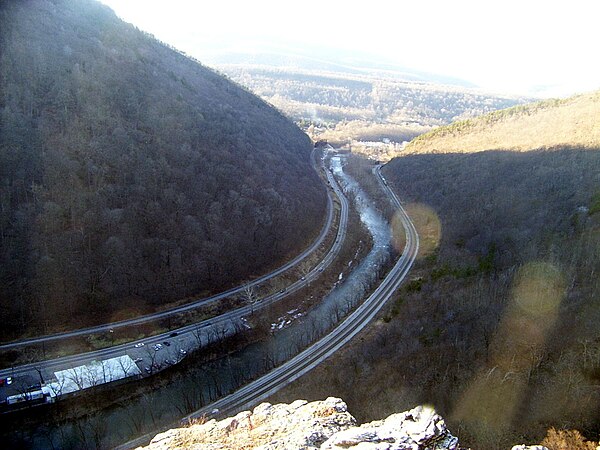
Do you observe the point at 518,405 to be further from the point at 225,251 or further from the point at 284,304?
the point at 225,251

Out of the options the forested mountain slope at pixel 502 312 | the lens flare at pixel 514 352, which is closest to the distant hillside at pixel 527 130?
the forested mountain slope at pixel 502 312

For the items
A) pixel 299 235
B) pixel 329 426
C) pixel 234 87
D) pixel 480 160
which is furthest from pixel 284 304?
pixel 234 87

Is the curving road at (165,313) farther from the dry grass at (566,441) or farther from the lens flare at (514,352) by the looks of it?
the dry grass at (566,441)

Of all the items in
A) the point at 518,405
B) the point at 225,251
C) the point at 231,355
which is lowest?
the point at 231,355

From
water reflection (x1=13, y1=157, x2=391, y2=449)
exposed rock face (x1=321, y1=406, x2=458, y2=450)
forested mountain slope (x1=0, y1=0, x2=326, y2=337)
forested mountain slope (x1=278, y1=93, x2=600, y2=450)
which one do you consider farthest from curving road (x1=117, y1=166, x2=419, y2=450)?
exposed rock face (x1=321, y1=406, x2=458, y2=450)

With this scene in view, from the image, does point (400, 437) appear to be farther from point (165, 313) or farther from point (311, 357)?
point (165, 313)

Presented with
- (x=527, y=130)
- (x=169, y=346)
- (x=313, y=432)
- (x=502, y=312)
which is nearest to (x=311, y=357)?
(x=169, y=346)
